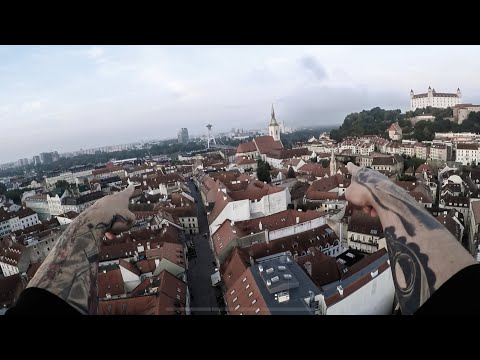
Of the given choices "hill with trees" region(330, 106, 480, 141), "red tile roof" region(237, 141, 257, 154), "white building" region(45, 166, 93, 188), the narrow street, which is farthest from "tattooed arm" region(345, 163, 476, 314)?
"red tile roof" region(237, 141, 257, 154)

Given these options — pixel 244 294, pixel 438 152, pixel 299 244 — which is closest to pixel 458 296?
pixel 244 294

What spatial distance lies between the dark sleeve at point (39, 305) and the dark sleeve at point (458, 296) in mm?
827

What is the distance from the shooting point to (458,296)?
662 millimetres

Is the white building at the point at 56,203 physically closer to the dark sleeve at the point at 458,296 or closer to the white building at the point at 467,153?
the dark sleeve at the point at 458,296

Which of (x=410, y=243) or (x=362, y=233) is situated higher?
(x=410, y=243)

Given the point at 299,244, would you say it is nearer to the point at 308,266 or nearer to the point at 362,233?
the point at 308,266

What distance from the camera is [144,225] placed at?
10.9m

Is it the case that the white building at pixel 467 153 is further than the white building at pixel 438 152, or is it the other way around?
the white building at pixel 438 152

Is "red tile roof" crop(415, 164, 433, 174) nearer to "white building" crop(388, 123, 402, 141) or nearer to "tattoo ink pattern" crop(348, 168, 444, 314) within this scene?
"white building" crop(388, 123, 402, 141)

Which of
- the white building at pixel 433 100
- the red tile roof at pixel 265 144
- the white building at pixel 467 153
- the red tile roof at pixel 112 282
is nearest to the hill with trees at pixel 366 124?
the white building at pixel 467 153

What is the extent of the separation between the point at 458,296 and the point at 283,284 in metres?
4.33

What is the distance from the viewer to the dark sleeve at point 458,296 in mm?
650
